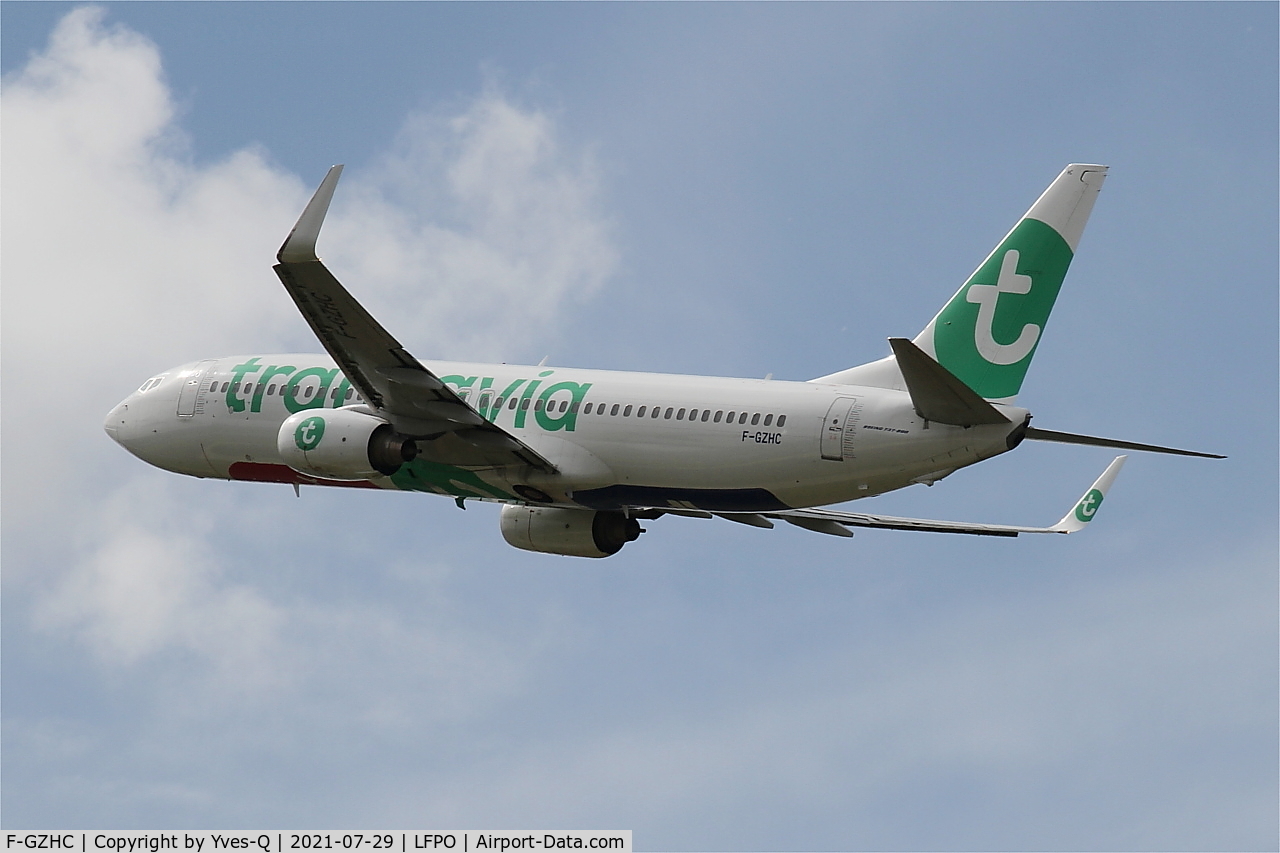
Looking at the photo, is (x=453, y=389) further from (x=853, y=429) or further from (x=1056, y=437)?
(x=1056, y=437)

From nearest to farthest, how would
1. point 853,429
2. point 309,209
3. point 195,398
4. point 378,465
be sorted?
point 309,209, point 853,429, point 378,465, point 195,398

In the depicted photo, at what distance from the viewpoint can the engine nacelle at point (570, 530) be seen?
40.9 meters

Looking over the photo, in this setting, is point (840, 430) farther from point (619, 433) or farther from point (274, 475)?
point (274, 475)

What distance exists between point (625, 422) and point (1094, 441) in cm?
942

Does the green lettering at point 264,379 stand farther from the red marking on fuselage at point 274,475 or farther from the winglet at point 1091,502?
the winglet at point 1091,502

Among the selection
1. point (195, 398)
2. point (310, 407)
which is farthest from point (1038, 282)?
point (195, 398)

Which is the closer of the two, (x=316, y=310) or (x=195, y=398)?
(x=316, y=310)

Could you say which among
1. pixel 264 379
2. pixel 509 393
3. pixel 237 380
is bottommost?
pixel 509 393

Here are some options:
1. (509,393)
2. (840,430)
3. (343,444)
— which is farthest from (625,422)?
(343,444)

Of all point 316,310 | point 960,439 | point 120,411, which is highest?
point 120,411

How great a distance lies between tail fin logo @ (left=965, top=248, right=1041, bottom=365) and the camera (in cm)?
3381

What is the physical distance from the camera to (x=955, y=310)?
115 ft

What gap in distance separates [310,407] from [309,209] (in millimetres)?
8653

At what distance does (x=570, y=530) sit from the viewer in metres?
41.0
